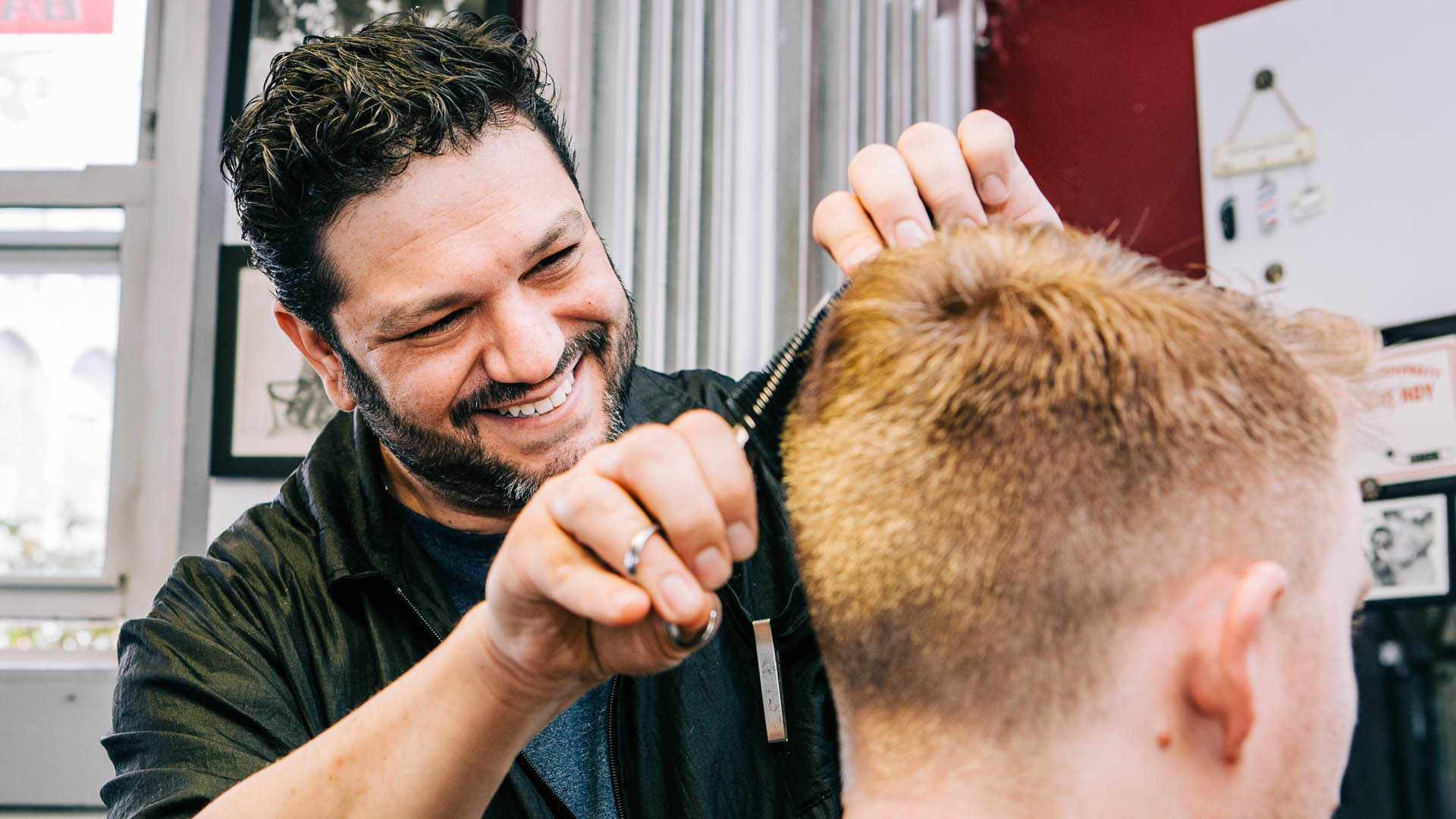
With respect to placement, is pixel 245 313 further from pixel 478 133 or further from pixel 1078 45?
pixel 1078 45

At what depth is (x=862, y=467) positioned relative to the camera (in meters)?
0.93

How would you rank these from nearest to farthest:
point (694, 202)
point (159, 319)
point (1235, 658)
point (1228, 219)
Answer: point (1235, 658) < point (694, 202) < point (1228, 219) < point (159, 319)

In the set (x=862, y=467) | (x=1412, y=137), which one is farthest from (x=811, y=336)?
(x=1412, y=137)

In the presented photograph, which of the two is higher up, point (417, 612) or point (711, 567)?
point (711, 567)

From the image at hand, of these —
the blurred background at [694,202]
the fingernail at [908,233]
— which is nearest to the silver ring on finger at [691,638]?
the fingernail at [908,233]

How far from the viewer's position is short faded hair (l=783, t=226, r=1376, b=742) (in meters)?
0.85

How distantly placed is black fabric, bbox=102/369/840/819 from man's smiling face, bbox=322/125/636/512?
0.54ft

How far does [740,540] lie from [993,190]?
22.8 inches

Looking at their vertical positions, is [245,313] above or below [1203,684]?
above

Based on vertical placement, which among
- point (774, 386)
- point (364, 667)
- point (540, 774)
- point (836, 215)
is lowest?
point (540, 774)

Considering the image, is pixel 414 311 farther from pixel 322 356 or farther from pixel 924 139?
pixel 924 139

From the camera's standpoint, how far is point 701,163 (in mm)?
2582

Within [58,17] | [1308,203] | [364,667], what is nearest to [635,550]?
[364,667]

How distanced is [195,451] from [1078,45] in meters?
2.71
